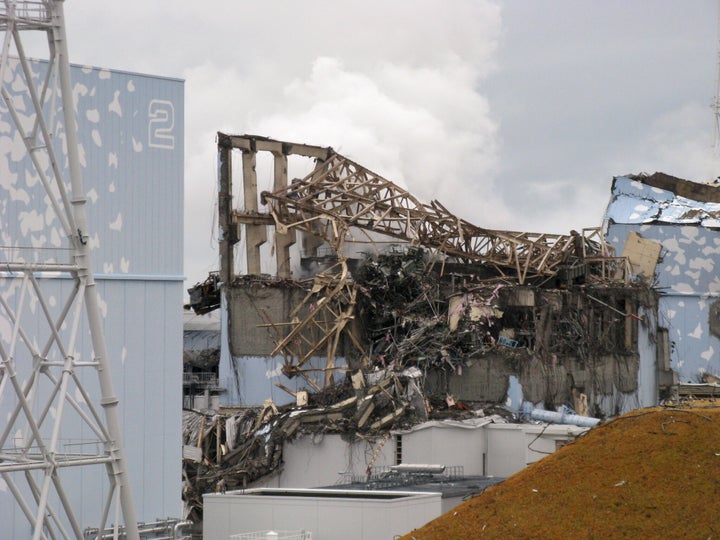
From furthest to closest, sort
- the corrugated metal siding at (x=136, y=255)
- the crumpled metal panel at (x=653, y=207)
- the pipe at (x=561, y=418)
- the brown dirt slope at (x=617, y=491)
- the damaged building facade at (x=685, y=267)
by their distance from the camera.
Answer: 1. the crumpled metal panel at (x=653, y=207)
2. the damaged building facade at (x=685, y=267)
3. the pipe at (x=561, y=418)
4. the corrugated metal siding at (x=136, y=255)
5. the brown dirt slope at (x=617, y=491)

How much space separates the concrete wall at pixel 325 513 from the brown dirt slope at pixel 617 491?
5.97 feet

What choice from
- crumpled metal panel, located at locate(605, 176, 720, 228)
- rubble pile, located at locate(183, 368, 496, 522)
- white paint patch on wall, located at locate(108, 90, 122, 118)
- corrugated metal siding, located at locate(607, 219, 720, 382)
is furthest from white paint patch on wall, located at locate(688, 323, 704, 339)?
white paint patch on wall, located at locate(108, 90, 122, 118)

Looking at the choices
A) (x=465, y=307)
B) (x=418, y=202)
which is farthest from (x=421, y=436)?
(x=418, y=202)

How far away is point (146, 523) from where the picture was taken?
32.0 metres

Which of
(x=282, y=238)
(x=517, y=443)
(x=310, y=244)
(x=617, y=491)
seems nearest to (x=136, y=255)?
(x=617, y=491)

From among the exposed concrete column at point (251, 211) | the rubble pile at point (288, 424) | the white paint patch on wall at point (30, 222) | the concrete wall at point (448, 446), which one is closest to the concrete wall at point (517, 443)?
the concrete wall at point (448, 446)

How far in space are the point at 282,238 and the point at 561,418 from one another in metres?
15.0

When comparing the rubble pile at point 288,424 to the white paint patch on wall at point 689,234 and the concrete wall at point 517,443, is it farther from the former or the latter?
the white paint patch on wall at point 689,234

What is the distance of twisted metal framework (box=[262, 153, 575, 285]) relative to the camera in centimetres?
→ 5222

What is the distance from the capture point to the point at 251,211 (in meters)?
52.6

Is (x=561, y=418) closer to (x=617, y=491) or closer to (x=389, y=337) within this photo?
(x=389, y=337)

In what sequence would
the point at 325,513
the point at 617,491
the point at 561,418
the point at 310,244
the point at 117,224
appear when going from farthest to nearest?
1. the point at 310,244
2. the point at 561,418
3. the point at 117,224
4. the point at 325,513
5. the point at 617,491

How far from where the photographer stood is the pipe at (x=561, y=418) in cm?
4403

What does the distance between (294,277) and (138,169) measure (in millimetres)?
21664
